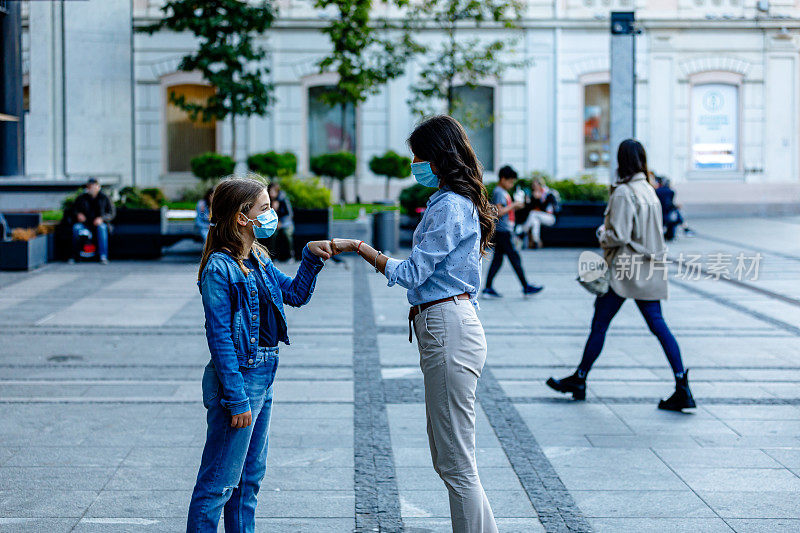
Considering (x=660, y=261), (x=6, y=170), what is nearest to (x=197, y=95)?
(x=6, y=170)

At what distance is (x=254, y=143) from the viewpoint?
92.3ft

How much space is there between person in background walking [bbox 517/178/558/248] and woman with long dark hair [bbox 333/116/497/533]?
619 inches

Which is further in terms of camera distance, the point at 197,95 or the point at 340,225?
the point at 197,95

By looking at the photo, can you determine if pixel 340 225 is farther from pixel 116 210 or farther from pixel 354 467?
pixel 354 467

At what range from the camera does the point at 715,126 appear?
2916 cm

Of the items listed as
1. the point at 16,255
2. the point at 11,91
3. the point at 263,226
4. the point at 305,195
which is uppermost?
the point at 11,91

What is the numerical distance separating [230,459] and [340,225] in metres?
14.9

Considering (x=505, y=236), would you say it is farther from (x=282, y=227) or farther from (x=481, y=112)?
(x=481, y=112)

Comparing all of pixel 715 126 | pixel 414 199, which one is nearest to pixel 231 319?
pixel 414 199

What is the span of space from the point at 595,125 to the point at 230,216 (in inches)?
1032

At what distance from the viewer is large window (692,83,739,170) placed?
95.7 feet

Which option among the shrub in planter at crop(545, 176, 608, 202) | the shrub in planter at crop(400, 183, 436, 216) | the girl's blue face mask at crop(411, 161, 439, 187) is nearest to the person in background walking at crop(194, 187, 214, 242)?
the shrub in planter at crop(400, 183, 436, 216)

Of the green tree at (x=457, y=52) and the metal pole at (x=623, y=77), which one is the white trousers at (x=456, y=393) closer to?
the metal pole at (x=623, y=77)

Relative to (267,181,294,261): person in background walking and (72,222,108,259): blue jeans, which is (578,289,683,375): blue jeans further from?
(72,222,108,259): blue jeans
